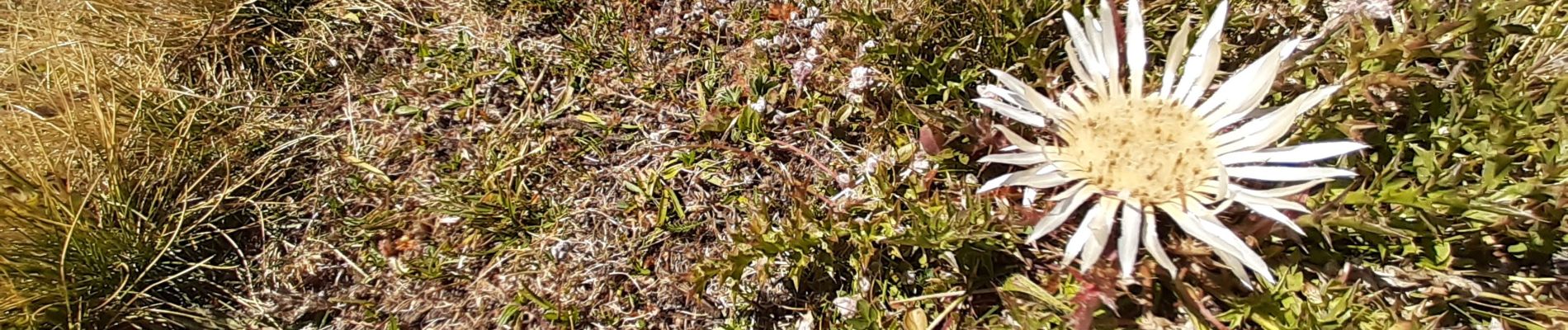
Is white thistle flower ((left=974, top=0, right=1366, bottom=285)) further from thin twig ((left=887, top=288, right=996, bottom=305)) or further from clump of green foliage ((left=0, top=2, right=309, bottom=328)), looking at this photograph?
clump of green foliage ((left=0, top=2, right=309, bottom=328))

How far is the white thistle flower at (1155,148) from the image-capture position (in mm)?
1395

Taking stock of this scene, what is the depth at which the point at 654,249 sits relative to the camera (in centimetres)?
187

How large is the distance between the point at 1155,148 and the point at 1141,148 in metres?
0.02

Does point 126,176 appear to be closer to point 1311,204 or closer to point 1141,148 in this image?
point 1141,148

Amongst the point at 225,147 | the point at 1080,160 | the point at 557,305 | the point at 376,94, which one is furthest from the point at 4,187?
the point at 1080,160

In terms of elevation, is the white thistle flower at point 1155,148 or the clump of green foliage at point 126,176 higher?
the white thistle flower at point 1155,148

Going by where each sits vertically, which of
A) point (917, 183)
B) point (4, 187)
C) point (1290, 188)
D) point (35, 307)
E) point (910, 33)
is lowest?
point (35, 307)

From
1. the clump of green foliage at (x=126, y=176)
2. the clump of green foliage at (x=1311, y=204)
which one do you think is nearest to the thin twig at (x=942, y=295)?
the clump of green foliage at (x=1311, y=204)

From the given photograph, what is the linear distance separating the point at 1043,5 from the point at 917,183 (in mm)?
427

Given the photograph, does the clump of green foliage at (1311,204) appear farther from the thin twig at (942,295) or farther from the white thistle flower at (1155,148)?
the white thistle flower at (1155,148)

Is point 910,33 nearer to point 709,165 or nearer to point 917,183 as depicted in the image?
point 917,183

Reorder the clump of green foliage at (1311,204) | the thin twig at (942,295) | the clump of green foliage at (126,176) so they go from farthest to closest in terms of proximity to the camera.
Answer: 1. the clump of green foliage at (126,176)
2. the thin twig at (942,295)
3. the clump of green foliage at (1311,204)

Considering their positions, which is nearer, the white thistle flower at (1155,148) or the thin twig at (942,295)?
the white thistle flower at (1155,148)

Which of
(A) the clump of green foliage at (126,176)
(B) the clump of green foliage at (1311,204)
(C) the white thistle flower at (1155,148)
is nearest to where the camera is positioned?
(C) the white thistle flower at (1155,148)
